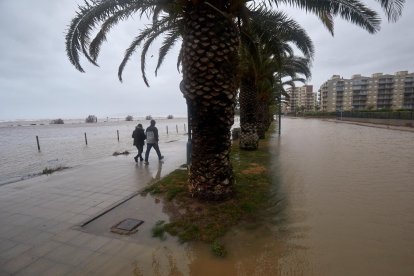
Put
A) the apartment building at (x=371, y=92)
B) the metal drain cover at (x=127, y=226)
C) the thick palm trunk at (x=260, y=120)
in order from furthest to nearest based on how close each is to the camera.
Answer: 1. the apartment building at (x=371, y=92)
2. the thick palm trunk at (x=260, y=120)
3. the metal drain cover at (x=127, y=226)

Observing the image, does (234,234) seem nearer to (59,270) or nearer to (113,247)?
(113,247)

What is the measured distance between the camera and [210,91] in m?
4.84

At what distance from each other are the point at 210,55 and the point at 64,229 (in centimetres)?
412

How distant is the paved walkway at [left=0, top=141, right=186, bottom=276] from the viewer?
11.1ft

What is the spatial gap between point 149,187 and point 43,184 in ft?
11.5

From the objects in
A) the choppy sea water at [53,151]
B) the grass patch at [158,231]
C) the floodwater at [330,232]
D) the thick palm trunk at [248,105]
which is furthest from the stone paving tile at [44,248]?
the thick palm trunk at [248,105]

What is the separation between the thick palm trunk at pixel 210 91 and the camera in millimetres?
4746

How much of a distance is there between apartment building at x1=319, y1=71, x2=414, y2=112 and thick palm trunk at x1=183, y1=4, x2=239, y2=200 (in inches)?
4364

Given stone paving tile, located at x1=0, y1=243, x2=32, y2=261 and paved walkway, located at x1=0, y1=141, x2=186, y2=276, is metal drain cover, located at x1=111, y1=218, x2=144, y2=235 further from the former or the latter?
stone paving tile, located at x1=0, y1=243, x2=32, y2=261

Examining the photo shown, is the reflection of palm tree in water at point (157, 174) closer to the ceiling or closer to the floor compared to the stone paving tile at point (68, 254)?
closer to the floor

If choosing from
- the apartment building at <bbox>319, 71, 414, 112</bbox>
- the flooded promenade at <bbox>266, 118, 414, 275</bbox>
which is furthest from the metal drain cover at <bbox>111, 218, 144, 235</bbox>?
the apartment building at <bbox>319, 71, 414, 112</bbox>

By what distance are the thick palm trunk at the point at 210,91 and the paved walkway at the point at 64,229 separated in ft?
5.32

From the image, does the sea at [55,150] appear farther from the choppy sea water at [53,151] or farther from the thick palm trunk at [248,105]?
the thick palm trunk at [248,105]

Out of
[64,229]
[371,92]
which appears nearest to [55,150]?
[64,229]
